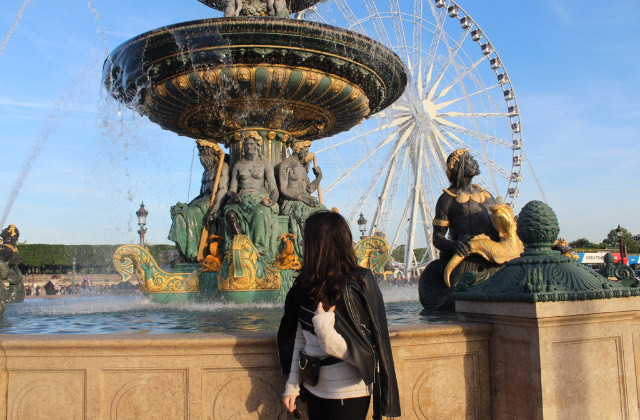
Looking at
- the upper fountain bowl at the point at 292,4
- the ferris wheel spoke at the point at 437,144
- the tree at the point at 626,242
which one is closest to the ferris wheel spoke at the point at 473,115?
the ferris wheel spoke at the point at 437,144

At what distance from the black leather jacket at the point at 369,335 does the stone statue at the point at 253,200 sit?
5.20 m

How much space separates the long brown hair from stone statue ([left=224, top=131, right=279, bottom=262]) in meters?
5.19

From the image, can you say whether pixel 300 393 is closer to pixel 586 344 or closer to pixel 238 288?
pixel 586 344

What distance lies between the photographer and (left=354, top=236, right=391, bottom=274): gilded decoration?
7.76 m

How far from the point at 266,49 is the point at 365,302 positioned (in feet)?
17.6

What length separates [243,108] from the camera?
7.91 meters

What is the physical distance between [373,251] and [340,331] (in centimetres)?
574

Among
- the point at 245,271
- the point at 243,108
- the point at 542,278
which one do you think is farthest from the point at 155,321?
the point at 243,108

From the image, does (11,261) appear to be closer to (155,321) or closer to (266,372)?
(155,321)

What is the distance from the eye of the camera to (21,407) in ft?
8.31

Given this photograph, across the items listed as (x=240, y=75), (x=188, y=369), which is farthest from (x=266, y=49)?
(x=188, y=369)

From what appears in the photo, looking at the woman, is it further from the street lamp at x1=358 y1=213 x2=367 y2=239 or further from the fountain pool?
the street lamp at x1=358 y1=213 x2=367 y2=239

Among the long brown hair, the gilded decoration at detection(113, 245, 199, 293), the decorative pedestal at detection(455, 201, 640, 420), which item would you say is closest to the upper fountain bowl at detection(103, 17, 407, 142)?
the gilded decoration at detection(113, 245, 199, 293)

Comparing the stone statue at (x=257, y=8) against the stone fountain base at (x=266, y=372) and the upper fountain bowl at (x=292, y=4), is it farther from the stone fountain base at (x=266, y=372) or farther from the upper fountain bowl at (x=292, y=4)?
the stone fountain base at (x=266, y=372)
